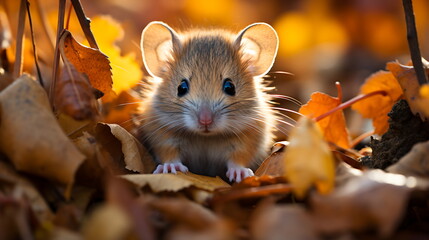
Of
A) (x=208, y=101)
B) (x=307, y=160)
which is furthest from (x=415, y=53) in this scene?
(x=208, y=101)

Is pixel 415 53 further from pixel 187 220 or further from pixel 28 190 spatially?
pixel 28 190

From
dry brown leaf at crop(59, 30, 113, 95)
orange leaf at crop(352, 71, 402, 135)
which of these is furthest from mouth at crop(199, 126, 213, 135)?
orange leaf at crop(352, 71, 402, 135)

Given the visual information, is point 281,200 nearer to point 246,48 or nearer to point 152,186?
point 152,186

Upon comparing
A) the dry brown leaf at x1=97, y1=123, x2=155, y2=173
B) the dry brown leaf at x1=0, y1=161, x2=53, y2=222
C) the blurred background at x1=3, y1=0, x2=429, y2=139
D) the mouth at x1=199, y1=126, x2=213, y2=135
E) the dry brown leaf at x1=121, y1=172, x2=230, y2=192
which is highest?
the dry brown leaf at x1=0, y1=161, x2=53, y2=222

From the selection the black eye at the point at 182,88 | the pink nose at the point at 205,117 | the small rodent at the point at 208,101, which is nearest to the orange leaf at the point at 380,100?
the small rodent at the point at 208,101

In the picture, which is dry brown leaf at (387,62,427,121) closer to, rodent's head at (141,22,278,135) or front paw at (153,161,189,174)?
rodent's head at (141,22,278,135)

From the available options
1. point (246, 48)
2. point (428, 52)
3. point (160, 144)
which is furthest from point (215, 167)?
point (428, 52)

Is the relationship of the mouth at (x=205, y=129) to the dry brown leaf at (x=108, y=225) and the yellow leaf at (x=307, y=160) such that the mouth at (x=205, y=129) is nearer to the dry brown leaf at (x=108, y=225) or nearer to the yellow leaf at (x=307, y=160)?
the yellow leaf at (x=307, y=160)
